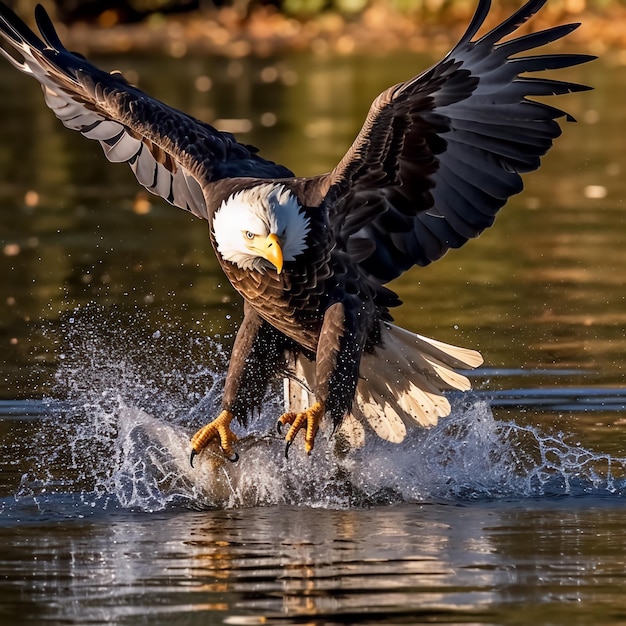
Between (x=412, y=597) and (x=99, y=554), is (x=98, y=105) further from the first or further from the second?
(x=412, y=597)

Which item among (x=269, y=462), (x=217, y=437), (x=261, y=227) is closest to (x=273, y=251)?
(x=261, y=227)

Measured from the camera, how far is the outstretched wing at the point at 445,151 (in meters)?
6.34

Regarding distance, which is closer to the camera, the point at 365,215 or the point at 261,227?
the point at 261,227

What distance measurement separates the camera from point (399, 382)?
23.2 feet

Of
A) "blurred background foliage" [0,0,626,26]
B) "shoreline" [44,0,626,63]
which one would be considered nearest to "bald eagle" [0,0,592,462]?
"shoreline" [44,0,626,63]

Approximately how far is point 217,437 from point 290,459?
13.5 inches

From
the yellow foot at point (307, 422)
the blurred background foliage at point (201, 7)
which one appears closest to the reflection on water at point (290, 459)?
the yellow foot at point (307, 422)

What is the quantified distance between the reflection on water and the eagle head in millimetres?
768

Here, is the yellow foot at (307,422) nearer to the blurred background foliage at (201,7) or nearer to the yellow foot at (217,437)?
the yellow foot at (217,437)

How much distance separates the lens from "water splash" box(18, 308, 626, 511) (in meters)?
6.36

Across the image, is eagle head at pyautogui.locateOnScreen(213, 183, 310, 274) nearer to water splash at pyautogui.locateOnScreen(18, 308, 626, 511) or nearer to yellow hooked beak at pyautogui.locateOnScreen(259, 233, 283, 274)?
yellow hooked beak at pyautogui.locateOnScreen(259, 233, 283, 274)

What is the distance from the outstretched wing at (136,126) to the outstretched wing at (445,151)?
51 centimetres

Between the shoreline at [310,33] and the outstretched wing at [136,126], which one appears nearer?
the outstretched wing at [136,126]

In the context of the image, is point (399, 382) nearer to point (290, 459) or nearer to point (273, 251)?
point (290, 459)
